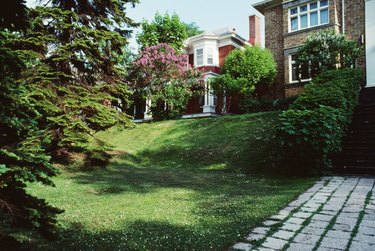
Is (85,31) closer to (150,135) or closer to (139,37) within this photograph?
(150,135)

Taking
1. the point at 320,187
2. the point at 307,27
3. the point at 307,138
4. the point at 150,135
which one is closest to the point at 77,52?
the point at 150,135

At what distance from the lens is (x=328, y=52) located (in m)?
18.0

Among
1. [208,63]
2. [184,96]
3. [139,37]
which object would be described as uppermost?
[139,37]

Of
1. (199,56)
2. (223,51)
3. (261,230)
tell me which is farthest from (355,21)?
(261,230)

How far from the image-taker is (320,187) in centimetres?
728

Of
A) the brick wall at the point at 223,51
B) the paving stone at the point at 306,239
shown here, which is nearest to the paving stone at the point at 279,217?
the paving stone at the point at 306,239

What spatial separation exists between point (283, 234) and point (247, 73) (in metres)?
19.6

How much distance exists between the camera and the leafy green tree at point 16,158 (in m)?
2.50

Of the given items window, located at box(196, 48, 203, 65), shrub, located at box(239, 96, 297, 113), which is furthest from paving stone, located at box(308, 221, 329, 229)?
window, located at box(196, 48, 203, 65)

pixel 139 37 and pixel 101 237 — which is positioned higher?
pixel 139 37

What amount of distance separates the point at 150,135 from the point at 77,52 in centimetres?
748

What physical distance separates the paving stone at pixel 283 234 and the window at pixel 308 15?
67.9ft

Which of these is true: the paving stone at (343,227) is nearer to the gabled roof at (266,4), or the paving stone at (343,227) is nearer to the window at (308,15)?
the window at (308,15)

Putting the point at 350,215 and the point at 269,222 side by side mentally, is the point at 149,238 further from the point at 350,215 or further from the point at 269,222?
the point at 350,215
